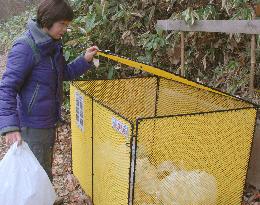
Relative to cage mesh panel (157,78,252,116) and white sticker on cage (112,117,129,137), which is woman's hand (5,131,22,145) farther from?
cage mesh panel (157,78,252,116)

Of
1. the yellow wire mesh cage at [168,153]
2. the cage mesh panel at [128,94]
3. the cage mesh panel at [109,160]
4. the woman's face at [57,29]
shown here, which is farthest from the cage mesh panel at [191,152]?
the cage mesh panel at [128,94]

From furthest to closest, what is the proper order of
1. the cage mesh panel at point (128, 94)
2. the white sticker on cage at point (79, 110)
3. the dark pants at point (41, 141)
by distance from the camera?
1. the cage mesh panel at point (128, 94)
2. the white sticker on cage at point (79, 110)
3. the dark pants at point (41, 141)

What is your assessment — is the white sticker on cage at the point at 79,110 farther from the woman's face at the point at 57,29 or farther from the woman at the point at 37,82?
the woman's face at the point at 57,29

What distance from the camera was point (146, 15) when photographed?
6.12 metres

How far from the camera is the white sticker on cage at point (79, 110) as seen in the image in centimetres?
355

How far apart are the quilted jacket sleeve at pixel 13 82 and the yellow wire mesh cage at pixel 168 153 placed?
642 mm

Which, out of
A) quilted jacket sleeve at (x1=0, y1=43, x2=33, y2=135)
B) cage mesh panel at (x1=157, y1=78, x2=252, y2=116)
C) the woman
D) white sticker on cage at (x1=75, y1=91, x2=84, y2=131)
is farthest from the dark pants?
cage mesh panel at (x1=157, y1=78, x2=252, y2=116)

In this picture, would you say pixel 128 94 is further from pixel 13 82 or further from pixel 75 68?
pixel 13 82

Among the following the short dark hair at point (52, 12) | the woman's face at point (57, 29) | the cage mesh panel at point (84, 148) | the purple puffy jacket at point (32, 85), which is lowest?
the cage mesh panel at point (84, 148)

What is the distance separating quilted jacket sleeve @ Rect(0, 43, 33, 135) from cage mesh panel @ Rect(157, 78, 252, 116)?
1586 millimetres

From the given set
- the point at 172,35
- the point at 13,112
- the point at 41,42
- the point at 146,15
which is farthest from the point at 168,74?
the point at 146,15

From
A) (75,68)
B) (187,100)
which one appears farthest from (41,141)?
(187,100)

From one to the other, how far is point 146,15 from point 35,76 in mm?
3551

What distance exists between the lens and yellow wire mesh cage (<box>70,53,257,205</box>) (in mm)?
2717
